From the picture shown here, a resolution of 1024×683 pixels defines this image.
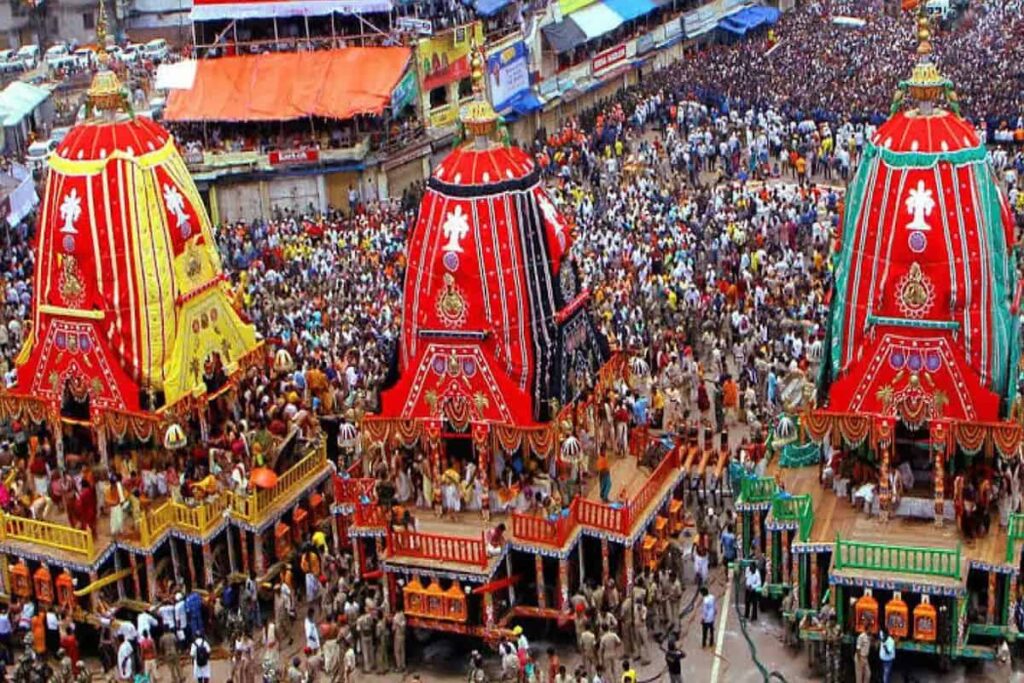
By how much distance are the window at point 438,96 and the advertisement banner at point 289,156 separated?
6001 millimetres

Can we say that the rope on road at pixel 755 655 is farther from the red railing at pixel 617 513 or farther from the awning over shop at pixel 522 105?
the awning over shop at pixel 522 105

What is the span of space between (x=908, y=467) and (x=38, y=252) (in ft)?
47.8

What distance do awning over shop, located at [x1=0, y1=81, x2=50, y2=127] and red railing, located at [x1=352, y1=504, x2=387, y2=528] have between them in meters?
34.3

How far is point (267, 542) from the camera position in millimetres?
27953

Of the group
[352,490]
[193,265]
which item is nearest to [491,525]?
[352,490]

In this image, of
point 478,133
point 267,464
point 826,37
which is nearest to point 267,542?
point 267,464

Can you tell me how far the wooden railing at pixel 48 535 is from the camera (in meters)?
26.2

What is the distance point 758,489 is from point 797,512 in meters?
1.00

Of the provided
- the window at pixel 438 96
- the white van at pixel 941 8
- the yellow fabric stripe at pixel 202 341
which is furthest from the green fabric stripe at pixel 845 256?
the white van at pixel 941 8

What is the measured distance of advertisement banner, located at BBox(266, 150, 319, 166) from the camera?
49.7 m

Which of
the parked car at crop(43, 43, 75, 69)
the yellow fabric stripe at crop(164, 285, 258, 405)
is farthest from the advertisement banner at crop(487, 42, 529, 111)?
the yellow fabric stripe at crop(164, 285, 258, 405)

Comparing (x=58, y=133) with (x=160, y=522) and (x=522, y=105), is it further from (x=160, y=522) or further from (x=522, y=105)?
(x=160, y=522)

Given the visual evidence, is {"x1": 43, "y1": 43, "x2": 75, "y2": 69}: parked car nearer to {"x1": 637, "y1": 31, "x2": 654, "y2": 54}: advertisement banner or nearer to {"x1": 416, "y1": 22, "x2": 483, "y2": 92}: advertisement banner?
{"x1": 416, "y1": 22, "x2": 483, "y2": 92}: advertisement banner

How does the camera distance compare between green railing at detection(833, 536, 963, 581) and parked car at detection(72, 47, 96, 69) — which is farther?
parked car at detection(72, 47, 96, 69)
